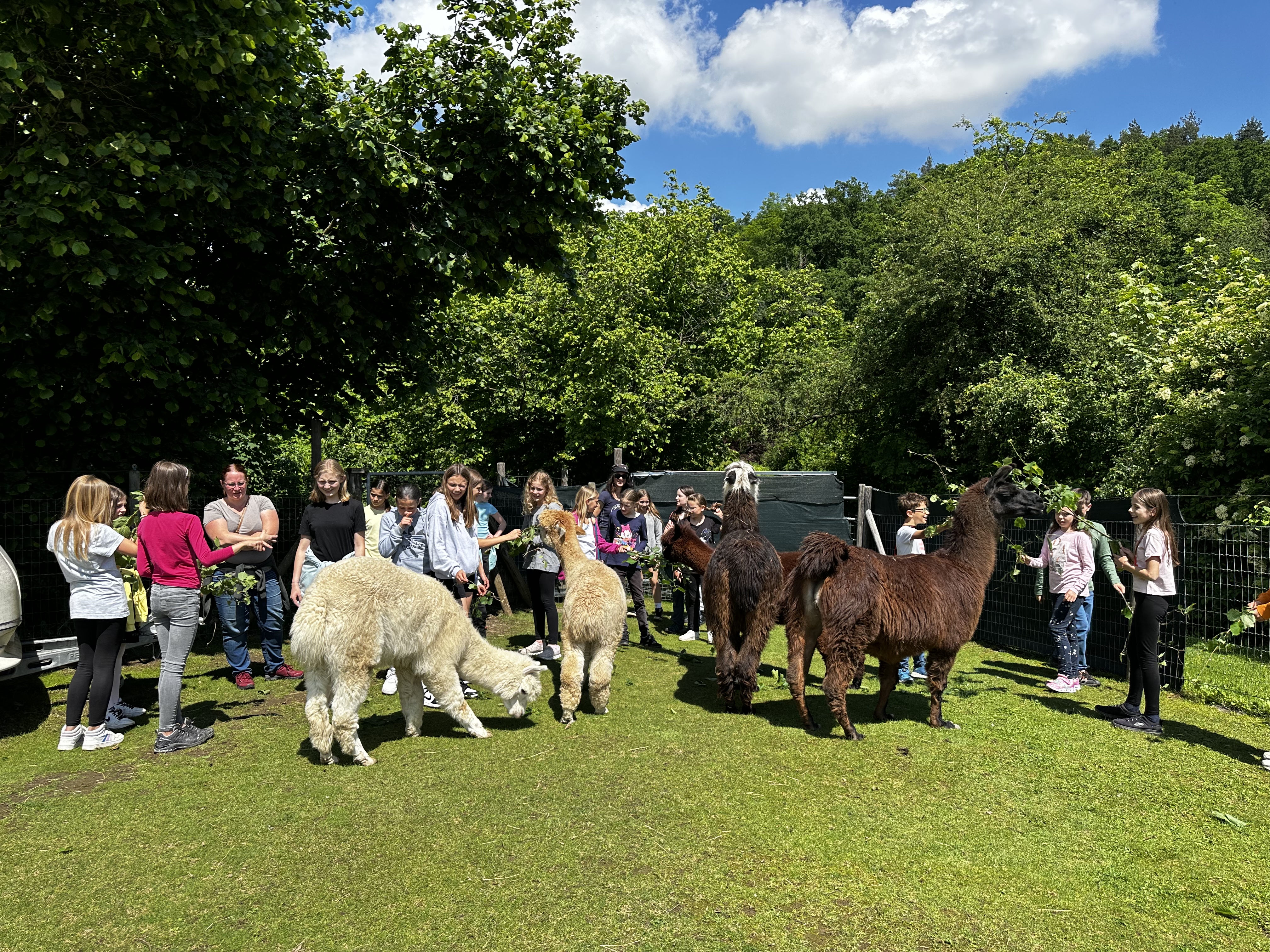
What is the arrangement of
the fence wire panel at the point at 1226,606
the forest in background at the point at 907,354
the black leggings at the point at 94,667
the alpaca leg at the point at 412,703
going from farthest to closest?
the forest in background at the point at 907,354 < the fence wire panel at the point at 1226,606 < the alpaca leg at the point at 412,703 < the black leggings at the point at 94,667

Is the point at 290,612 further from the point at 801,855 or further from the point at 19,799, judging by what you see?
the point at 801,855

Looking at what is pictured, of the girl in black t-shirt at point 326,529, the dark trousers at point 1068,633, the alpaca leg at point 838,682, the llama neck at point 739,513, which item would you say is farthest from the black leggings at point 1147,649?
the girl in black t-shirt at point 326,529

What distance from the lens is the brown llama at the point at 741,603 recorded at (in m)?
6.41

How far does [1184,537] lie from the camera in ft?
23.9

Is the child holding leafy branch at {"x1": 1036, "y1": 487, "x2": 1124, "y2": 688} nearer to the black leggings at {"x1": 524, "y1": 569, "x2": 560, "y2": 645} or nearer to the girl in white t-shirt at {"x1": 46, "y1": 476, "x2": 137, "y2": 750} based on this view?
the black leggings at {"x1": 524, "y1": 569, "x2": 560, "y2": 645}

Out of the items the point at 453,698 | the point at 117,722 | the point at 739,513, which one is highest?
the point at 739,513

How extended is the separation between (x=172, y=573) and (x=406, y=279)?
5.53m

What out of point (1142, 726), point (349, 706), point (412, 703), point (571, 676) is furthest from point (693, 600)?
point (349, 706)

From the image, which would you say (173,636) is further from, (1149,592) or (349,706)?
(1149,592)

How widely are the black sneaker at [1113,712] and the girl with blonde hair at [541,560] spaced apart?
5.00 metres

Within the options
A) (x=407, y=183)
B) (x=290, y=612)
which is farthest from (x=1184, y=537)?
(x=290, y=612)

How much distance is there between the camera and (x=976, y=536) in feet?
21.1

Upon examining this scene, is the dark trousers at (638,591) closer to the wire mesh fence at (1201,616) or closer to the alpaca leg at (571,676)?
the alpaca leg at (571,676)

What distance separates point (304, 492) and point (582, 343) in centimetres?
1333
